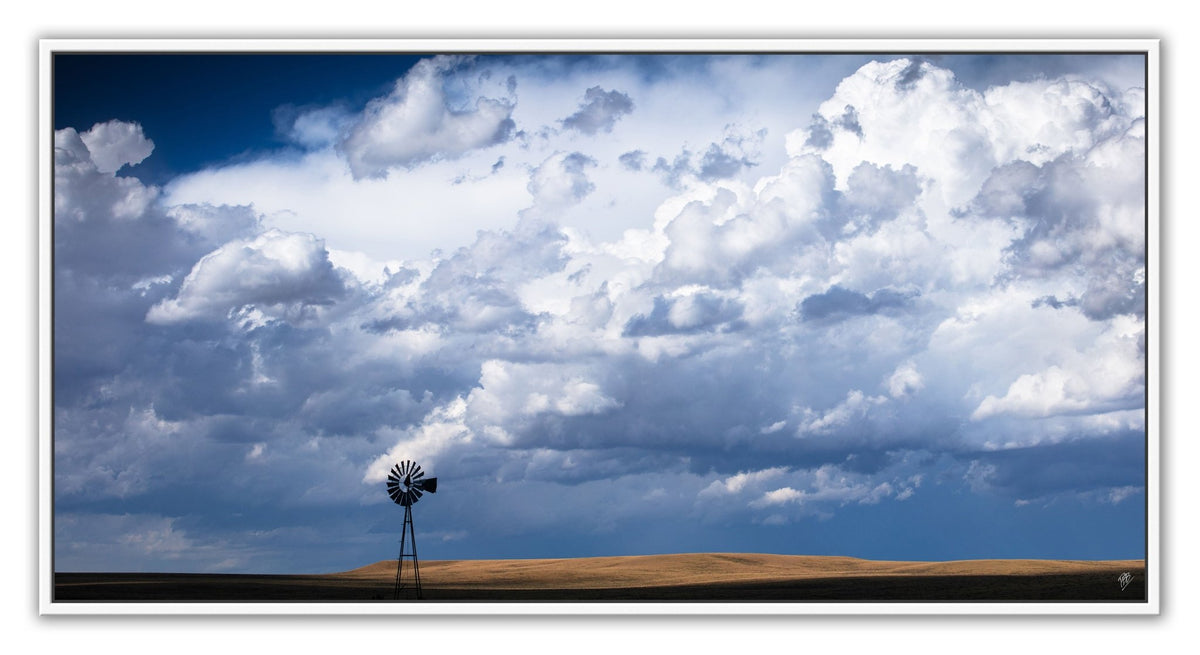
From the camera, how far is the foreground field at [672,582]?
8562mm

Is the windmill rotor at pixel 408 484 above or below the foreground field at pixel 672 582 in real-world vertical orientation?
above

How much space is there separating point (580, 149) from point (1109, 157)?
418 cm

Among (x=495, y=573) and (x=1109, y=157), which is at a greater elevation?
(x=1109, y=157)

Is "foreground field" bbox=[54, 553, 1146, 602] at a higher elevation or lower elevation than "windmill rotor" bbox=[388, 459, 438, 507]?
lower

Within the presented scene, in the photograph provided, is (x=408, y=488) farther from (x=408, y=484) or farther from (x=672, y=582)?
(x=672, y=582)

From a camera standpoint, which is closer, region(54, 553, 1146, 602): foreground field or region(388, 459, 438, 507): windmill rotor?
region(54, 553, 1146, 602): foreground field

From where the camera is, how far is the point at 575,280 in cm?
956

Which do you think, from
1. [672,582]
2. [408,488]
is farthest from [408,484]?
[672,582]

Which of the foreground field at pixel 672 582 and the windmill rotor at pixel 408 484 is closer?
the foreground field at pixel 672 582

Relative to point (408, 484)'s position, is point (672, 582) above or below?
below

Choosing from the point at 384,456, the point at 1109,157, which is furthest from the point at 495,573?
the point at 1109,157

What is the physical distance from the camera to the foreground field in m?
8.56

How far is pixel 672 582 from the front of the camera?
9.02 m
